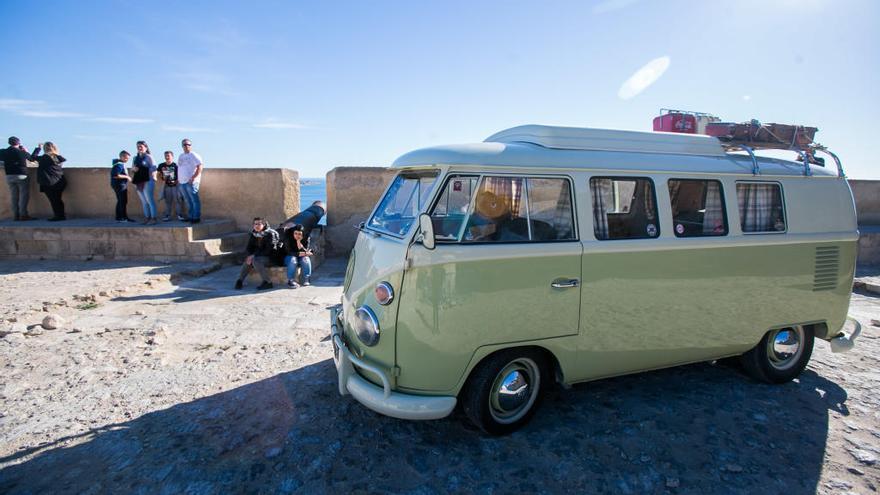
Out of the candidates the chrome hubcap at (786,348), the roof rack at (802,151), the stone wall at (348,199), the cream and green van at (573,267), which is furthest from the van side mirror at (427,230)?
the stone wall at (348,199)

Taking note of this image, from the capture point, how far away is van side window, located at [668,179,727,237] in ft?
12.1

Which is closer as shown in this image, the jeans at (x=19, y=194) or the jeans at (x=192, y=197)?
the jeans at (x=192, y=197)

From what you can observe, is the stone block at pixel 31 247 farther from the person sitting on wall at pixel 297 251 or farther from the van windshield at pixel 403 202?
the van windshield at pixel 403 202

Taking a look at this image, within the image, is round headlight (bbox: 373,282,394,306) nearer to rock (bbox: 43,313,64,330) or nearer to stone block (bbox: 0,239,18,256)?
rock (bbox: 43,313,64,330)

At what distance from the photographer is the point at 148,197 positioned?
10164mm

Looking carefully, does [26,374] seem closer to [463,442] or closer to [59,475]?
[59,475]

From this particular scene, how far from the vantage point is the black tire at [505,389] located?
323 centimetres

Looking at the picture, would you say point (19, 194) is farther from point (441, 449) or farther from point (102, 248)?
point (441, 449)

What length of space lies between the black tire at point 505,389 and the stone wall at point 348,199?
8.25 m

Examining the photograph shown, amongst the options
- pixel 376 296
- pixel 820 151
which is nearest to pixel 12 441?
pixel 376 296

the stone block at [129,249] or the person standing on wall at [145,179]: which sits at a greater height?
the person standing on wall at [145,179]

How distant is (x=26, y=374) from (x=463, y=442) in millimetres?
4388

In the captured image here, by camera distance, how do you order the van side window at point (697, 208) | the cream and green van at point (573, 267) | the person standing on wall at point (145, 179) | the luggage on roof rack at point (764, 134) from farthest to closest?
the person standing on wall at point (145, 179) < the luggage on roof rack at point (764, 134) < the van side window at point (697, 208) < the cream and green van at point (573, 267)

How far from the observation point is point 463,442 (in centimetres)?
339
